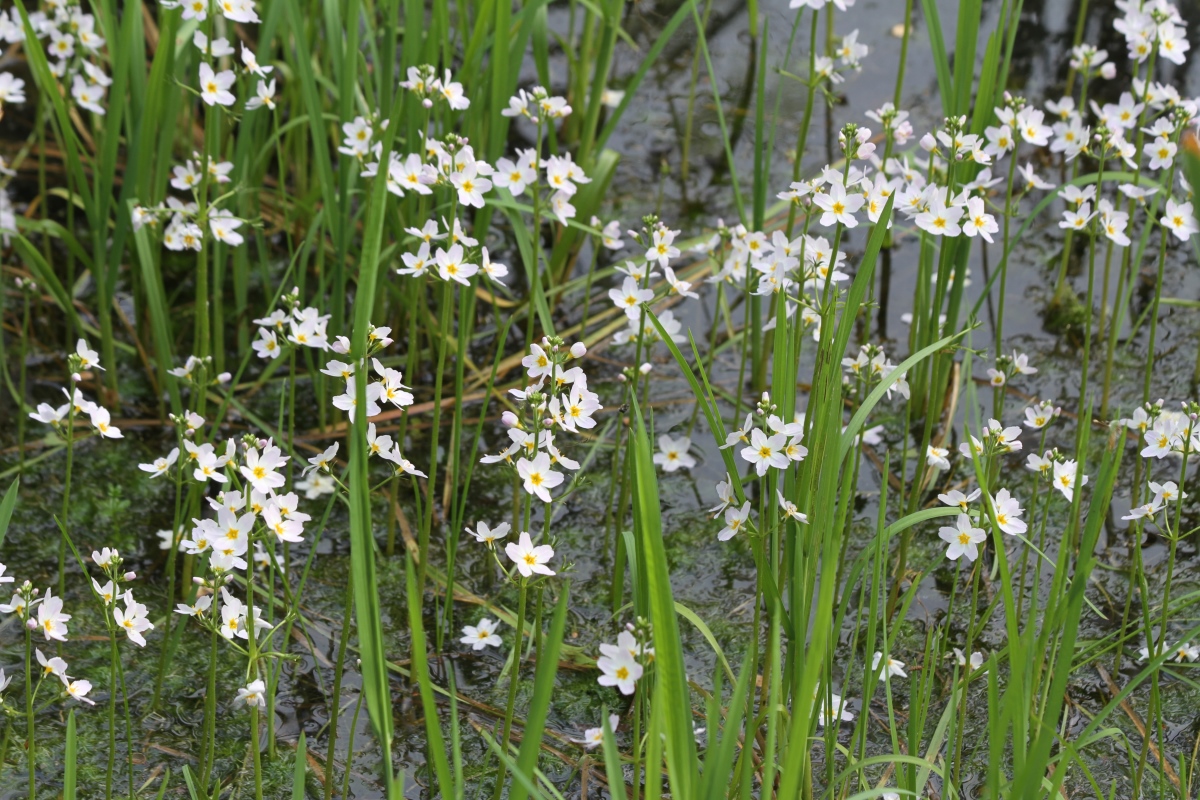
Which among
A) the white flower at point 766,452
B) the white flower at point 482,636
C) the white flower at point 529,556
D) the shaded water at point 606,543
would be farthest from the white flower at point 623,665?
the white flower at point 482,636

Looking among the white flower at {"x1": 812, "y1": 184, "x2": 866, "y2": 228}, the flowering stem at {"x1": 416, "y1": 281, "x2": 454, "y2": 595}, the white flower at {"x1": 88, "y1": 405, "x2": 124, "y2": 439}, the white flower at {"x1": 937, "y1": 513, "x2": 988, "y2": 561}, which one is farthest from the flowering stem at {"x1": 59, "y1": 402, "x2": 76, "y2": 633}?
the white flower at {"x1": 937, "y1": 513, "x2": 988, "y2": 561}

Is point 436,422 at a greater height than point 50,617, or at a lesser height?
greater

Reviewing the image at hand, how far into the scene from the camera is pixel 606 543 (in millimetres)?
3240

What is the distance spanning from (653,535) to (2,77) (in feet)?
9.86

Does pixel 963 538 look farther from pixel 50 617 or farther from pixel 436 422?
pixel 50 617

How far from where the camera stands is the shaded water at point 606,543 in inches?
110

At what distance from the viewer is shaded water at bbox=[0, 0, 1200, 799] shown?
280cm

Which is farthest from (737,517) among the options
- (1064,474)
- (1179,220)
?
(1179,220)

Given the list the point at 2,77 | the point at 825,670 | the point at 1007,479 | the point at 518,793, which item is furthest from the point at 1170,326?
the point at 2,77

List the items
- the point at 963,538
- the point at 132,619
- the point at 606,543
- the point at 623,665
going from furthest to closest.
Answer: the point at 606,543
the point at 963,538
the point at 132,619
the point at 623,665

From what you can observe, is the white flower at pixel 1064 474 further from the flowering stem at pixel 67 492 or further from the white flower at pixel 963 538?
the flowering stem at pixel 67 492

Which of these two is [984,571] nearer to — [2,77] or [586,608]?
[586,608]

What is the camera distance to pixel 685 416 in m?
3.90

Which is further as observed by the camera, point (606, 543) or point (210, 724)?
point (606, 543)
